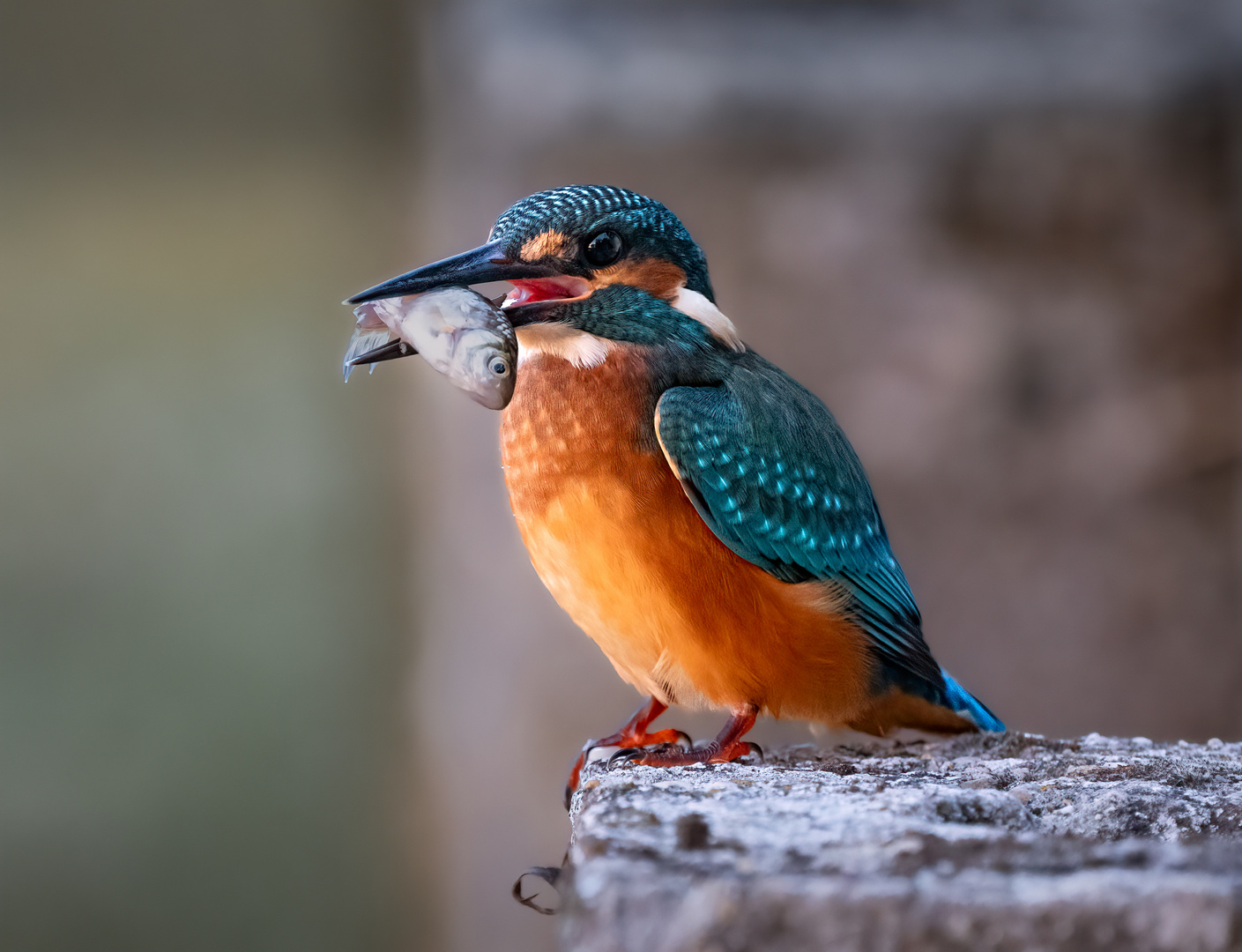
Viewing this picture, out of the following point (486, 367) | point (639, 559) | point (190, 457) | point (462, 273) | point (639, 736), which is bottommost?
point (639, 736)

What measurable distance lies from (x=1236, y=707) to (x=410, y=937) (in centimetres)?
283

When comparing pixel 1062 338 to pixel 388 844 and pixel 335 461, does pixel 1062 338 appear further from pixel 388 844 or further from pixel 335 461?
A: pixel 388 844

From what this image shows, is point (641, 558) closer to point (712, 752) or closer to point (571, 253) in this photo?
point (712, 752)

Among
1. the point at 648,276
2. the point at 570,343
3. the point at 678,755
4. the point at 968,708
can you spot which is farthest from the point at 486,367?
the point at 968,708

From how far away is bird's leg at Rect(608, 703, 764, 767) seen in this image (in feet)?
4.61

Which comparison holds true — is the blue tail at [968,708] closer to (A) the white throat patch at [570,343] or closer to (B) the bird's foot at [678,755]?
(B) the bird's foot at [678,755]

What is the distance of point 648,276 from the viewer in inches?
57.1

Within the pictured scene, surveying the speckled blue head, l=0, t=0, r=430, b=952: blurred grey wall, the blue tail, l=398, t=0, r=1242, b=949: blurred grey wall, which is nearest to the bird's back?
the speckled blue head

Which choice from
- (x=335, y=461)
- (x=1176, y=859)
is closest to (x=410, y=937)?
(x=335, y=461)

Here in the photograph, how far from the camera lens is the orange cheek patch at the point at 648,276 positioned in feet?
4.65

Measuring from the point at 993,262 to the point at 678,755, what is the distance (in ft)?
6.75

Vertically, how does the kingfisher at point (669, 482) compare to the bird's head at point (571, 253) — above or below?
below

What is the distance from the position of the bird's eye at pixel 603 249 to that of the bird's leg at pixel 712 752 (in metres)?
0.59

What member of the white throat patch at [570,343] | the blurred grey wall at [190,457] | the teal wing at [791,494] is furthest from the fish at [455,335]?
the blurred grey wall at [190,457]
